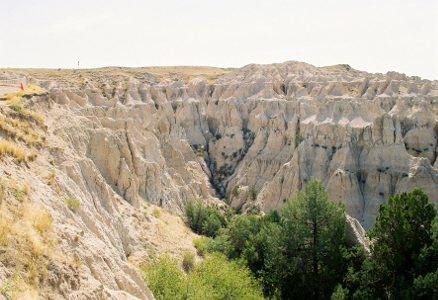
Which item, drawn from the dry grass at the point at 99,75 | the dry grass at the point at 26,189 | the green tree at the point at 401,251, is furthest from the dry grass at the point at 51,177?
the dry grass at the point at 99,75

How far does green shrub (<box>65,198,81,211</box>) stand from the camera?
11155 mm

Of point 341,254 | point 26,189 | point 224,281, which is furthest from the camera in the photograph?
point 341,254

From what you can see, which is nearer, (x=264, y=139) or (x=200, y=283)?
(x=200, y=283)

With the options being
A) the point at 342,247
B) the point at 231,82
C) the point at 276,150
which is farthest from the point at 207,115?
the point at 342,247

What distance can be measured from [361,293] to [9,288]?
43.6 feet

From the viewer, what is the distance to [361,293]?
14320 mm

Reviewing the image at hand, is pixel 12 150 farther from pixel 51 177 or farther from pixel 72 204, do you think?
pixel 72 204

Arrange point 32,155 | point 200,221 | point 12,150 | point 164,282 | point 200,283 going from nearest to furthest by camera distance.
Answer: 1. point 12,150
2. point 32,155
3. point 164,282
4. point 200,283
5. point 200,221

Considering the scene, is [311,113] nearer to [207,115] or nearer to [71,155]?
[207,115]

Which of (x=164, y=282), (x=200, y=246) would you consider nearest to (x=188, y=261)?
(x=200, y=246)

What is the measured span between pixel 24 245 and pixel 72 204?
164 inches

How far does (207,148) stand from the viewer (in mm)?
52125

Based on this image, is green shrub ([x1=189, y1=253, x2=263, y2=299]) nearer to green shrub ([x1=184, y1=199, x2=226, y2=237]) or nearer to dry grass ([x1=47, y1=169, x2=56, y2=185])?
dry grass ([x1=47, y1=169, x2=56, y2=185])

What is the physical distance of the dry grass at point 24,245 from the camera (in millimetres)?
6476
